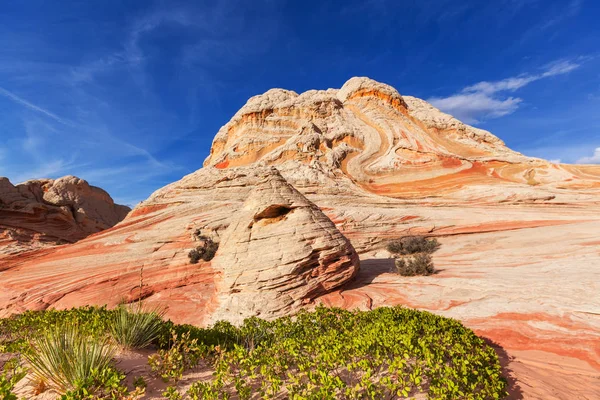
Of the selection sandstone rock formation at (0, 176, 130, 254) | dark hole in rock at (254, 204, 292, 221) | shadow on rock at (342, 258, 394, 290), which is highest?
sandstone rock formation at (0, 176, 130, 254)

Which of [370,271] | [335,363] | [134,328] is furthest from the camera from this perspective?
[370,271]

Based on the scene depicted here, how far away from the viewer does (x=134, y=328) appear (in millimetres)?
6449

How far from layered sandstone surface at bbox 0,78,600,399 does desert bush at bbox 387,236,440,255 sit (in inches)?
33.3

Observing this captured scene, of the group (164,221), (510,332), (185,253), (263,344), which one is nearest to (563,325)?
(510,332)

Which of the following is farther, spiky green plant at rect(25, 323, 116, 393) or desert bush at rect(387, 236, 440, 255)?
desert bush at rect(387, 236, 440, 255)

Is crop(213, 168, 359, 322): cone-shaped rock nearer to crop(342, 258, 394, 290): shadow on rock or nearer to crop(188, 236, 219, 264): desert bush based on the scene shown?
crop(342, 258, 394, 290): shadow on rock

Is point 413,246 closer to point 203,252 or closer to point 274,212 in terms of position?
point 274,212

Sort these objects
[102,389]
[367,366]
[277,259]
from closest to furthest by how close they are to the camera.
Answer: [102,389]
[367,366]
[277,259]

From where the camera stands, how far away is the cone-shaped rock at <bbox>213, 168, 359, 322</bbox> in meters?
11.4

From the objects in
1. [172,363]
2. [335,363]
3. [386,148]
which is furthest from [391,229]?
[172,363]

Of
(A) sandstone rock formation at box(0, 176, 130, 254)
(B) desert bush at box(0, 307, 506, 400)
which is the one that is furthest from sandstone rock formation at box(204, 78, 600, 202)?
(B) desert bush at box(0, 307, 506, 400)

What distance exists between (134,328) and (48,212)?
1435 inches

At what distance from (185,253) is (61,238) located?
73.5 ft

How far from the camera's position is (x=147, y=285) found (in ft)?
57.3
